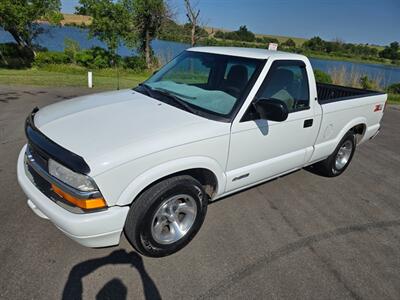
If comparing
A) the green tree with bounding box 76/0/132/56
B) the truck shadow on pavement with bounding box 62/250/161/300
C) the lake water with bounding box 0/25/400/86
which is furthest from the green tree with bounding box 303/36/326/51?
the truck shadow on pavement with bounding box 62/250/161/300

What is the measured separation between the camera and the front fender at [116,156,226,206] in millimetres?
2297

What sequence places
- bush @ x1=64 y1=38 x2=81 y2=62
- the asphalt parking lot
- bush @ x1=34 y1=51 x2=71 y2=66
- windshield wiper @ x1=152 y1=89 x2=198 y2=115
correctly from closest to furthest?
the asphalt parking lot < windshield wiper @ x1=152 y1=89 x2=198 y2=115 < bush @ x1=34 y1=51 x2=71 y2=66 < bush @ x1=64 y1=38 x2=81 y2=62

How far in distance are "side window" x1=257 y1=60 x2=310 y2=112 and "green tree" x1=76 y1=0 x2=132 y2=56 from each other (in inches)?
636

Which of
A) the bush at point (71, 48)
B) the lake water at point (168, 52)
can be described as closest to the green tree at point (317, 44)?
the lake water at point (168, 52)

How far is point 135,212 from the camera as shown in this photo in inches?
95.0

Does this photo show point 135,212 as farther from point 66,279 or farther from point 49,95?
point 49,95

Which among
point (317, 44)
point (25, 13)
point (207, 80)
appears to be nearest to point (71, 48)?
point (25, 13)

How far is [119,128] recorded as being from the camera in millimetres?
2525

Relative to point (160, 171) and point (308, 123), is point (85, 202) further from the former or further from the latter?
point (308, 123)

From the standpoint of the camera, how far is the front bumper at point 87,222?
7.20 feet

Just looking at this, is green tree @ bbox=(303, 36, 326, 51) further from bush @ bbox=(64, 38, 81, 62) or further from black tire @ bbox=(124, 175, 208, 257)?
black tire @ bbox=(124, 175, 208, 257)

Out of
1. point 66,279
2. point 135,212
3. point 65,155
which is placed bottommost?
point 66,279

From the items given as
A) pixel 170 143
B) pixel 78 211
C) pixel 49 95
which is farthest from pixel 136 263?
pixel 49 95

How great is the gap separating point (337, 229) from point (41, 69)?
17050mm
